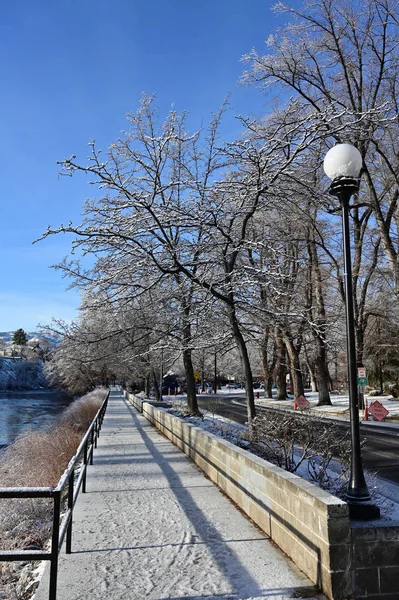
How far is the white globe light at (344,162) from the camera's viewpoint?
5.38 metres

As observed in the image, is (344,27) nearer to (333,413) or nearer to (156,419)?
(156,419)

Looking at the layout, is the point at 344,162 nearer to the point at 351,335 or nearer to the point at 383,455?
the point at 351,335

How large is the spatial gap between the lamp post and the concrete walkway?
2.70 feet

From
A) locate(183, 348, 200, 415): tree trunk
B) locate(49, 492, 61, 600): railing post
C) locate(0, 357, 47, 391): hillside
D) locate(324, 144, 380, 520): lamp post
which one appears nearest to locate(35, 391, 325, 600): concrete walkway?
locate(49, 492, 61, 600): railing post

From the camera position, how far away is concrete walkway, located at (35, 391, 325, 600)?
162 inches

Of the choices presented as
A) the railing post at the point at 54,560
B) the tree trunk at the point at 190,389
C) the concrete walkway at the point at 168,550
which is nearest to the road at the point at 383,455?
the concrete walkway at the point at 168,550

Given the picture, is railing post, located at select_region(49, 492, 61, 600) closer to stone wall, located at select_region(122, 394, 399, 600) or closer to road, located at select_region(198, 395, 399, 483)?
stone wall, located at select_region(122, 394, 399, 600)

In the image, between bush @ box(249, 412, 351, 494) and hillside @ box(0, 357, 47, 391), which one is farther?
hillside @ box(0, 357, 47, 391)

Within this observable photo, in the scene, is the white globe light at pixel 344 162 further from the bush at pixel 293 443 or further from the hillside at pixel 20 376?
the hillside at pixel 20 376

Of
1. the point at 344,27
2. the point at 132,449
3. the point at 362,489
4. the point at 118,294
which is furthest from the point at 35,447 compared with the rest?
the point at 344,27

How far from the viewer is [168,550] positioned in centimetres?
507

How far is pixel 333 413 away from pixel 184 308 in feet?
54.7

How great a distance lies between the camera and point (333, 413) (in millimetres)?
27516

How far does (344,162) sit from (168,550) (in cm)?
455
